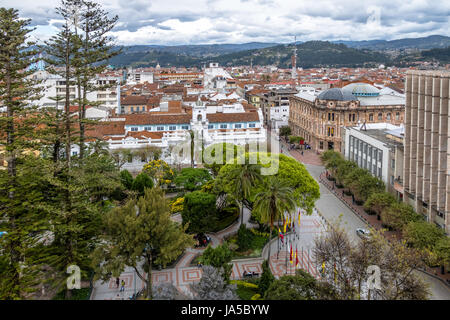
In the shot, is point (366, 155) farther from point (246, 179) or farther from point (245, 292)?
point (245, 292)

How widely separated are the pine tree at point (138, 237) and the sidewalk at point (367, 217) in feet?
48.1

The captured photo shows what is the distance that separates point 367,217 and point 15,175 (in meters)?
29.9

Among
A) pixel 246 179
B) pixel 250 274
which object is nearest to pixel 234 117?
pixel 246 179

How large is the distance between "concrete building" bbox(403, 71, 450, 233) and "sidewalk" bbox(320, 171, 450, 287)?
3.12 meters

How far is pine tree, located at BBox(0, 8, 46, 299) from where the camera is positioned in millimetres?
21844

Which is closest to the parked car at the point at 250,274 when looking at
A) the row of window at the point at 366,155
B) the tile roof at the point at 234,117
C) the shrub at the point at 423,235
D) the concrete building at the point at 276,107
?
the shrub at the point at 423,235

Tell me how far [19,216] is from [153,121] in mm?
35815

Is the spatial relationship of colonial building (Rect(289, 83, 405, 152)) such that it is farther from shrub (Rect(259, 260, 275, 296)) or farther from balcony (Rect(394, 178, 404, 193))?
shrub (Rect(259, 260, 275, 296))

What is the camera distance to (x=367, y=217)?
Answer: 3834cm

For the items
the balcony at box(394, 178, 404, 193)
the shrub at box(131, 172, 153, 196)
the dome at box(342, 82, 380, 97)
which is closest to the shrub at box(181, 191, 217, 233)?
the shrub at box(131, 172, 153, 196)

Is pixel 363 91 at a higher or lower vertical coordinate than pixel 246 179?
higher

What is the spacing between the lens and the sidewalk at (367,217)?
88.6 ft

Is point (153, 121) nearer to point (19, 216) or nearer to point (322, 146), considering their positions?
point (322, 146)
